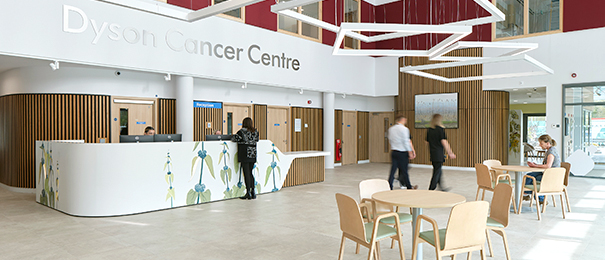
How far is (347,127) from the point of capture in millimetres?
15406

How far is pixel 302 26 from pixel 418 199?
9.54m

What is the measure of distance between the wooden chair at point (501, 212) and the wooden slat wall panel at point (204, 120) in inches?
309

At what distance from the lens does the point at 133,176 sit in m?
6.32

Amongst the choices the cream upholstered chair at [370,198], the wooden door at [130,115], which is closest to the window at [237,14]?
the wooden door at [130,115]

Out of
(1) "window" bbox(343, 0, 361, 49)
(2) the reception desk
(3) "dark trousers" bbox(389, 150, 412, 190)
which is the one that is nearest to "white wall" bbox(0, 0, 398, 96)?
(1) "window" bbox(343, 0, 361, 49)

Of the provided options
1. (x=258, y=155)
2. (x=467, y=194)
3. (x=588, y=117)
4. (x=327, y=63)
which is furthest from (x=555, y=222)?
(x=327, y=63)

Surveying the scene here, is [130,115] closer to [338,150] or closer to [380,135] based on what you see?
[338,150]

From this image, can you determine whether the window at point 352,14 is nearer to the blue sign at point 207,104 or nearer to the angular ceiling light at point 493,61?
the angular ceiling light at point 493,61

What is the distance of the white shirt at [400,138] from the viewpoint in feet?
24.6

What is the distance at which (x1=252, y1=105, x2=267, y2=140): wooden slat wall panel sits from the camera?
39.1 feet

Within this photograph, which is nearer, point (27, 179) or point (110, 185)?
point (110, 185)

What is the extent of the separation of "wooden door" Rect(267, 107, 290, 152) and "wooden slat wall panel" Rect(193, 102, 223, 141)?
6.25 ft

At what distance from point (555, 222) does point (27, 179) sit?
33.0 ft

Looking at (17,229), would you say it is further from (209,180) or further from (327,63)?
(327,63)
